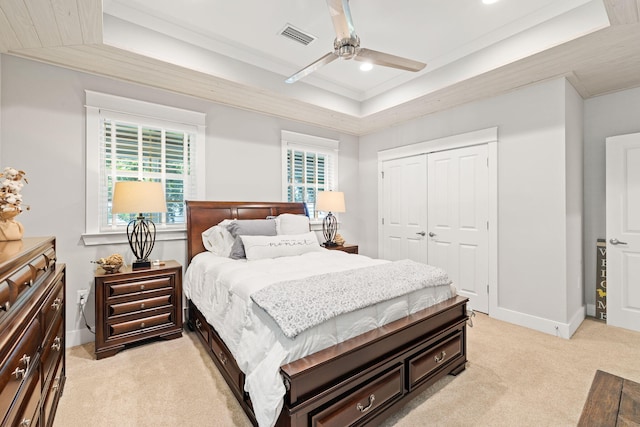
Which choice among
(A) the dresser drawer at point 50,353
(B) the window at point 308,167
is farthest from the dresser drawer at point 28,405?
(B) the window at point 308,167

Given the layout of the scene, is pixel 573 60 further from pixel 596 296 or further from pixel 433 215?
pixel 596 296

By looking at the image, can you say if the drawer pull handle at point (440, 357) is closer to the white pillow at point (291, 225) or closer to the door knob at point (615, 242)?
the white pillow at point (291, 225)

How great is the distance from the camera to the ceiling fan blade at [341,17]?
6.12ft

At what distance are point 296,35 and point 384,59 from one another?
3.54 ft

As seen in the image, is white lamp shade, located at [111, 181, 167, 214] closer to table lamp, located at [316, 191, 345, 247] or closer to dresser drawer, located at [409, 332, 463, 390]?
table lamp, located at [316, 191, 345, 247]

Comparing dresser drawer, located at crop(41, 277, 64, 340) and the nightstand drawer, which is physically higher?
dresser drawer, located at crop(41, 277, 64, 340)

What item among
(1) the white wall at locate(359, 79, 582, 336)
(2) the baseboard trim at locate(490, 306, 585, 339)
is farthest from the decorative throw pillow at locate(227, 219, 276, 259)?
(2) the baseboard trim at locate(490, 306, 585, 339)

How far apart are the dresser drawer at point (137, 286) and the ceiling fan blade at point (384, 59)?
2612mm

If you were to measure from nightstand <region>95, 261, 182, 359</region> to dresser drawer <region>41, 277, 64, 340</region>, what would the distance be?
1.91 feet

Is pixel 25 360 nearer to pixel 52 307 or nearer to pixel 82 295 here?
pixel 52 307

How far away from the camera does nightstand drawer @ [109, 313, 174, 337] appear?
8.45 feet

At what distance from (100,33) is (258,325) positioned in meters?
2.45

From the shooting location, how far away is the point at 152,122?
3.20 meters

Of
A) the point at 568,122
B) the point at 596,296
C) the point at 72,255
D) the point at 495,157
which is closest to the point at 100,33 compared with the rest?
the point at 72,255
